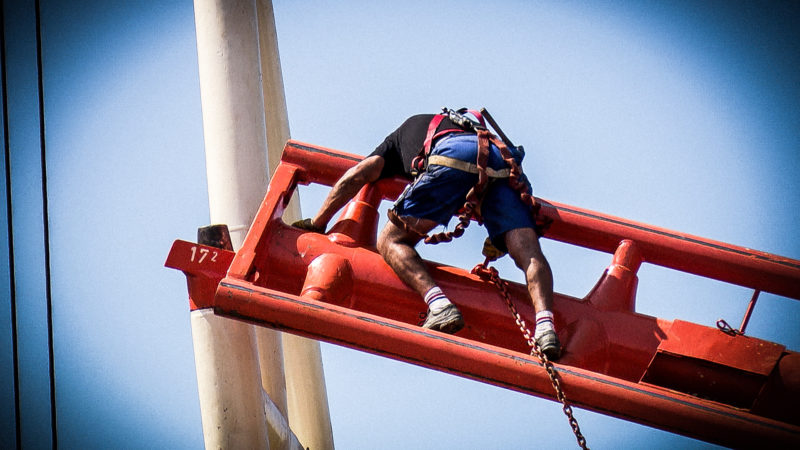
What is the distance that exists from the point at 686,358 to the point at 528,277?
0.81 meters

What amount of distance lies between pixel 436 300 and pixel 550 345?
0.57m

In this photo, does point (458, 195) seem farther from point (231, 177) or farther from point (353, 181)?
point (231, 177)

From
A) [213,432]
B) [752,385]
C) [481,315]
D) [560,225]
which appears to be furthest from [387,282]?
[752,385]

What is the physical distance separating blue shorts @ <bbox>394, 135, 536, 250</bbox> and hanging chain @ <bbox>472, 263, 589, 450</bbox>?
0.17 m

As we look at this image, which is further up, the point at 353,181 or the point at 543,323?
the point at 353,181

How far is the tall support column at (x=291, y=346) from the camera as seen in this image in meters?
7.24

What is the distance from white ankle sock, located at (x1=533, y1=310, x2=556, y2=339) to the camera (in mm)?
4425

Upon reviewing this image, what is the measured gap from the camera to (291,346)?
288 inches

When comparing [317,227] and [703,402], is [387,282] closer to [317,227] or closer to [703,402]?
[317,227]

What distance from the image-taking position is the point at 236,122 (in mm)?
5641

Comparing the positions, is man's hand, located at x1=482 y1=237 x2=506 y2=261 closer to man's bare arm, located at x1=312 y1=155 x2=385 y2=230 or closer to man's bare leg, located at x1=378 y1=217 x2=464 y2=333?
man's bare leg, located at x1=378 y1=217 x2=464 y2=333

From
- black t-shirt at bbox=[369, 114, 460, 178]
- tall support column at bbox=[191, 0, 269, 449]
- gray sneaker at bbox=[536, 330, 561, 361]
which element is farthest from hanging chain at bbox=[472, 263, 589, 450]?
tall support column at bbox=[191, 0, 269, 449]

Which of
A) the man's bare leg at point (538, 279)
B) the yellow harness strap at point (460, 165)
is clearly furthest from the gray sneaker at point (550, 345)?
the yellow harness strap at point (460, 165)

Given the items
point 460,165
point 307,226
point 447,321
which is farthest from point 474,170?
point 307,226
